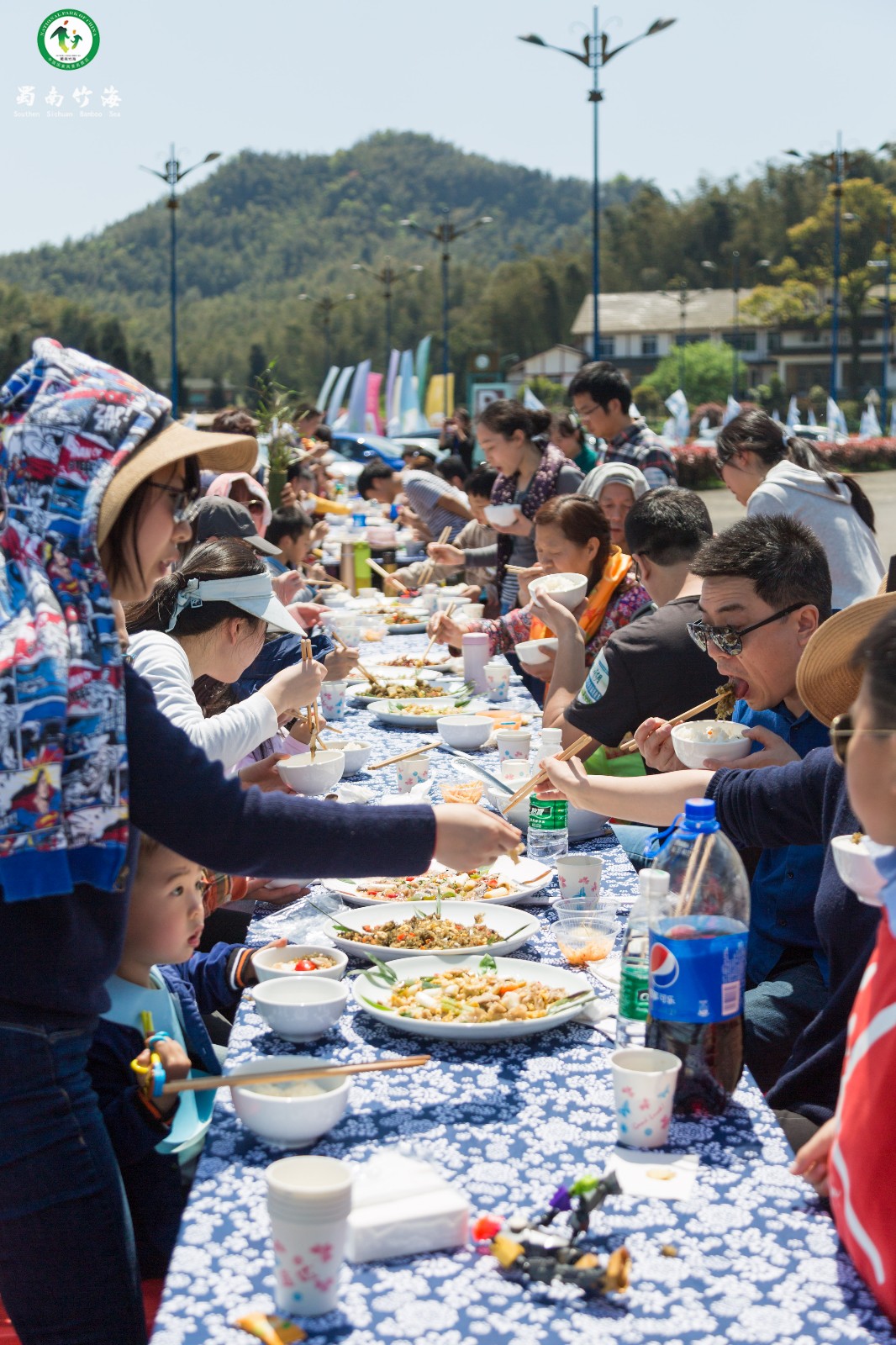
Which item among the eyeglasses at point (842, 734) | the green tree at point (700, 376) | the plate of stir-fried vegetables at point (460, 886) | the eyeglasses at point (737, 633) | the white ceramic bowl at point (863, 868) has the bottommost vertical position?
the plate of stir-fried vegetables at point (460, 886)

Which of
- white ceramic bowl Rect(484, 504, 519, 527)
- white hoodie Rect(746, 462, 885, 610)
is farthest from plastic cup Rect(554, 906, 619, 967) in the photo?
white ceramic bowl Rect(484, 504, 519, 527)

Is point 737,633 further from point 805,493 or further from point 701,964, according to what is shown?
point 805,493

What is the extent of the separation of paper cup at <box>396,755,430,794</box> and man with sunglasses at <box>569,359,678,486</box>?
3708mm

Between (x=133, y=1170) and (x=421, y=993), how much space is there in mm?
505

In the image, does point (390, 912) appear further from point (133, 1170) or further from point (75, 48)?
point (75, 48)

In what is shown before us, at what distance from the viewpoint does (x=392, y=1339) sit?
1222 millimetres

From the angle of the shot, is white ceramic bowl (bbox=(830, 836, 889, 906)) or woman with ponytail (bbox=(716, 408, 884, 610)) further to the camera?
woman with ponytail (bbox=(716, 408, 884, 610))

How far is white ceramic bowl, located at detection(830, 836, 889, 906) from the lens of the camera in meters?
1.37

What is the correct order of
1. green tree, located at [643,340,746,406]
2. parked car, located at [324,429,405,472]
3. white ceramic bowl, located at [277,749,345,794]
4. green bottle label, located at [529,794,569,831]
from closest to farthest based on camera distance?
green bottle label, located at [529,794,569,831] < white ceramic bowl, located at [277,749,345,794] < parked car, located at [324,429,405,472] < green tree, located at [643,340,746,406]

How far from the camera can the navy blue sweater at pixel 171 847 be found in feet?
5.19

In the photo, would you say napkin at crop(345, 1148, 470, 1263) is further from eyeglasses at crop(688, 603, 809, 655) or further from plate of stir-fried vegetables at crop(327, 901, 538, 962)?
eyeglasses at crop(688, 603, 809, 655)

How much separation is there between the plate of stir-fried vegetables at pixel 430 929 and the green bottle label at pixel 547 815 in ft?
1.27

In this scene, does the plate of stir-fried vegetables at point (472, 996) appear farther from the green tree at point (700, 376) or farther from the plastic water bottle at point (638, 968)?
the green tree at point (700, 376)

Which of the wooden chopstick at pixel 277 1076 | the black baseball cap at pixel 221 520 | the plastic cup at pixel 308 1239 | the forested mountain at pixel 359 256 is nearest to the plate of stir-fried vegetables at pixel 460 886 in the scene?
the wooden chopstick at pixel 277 1076
